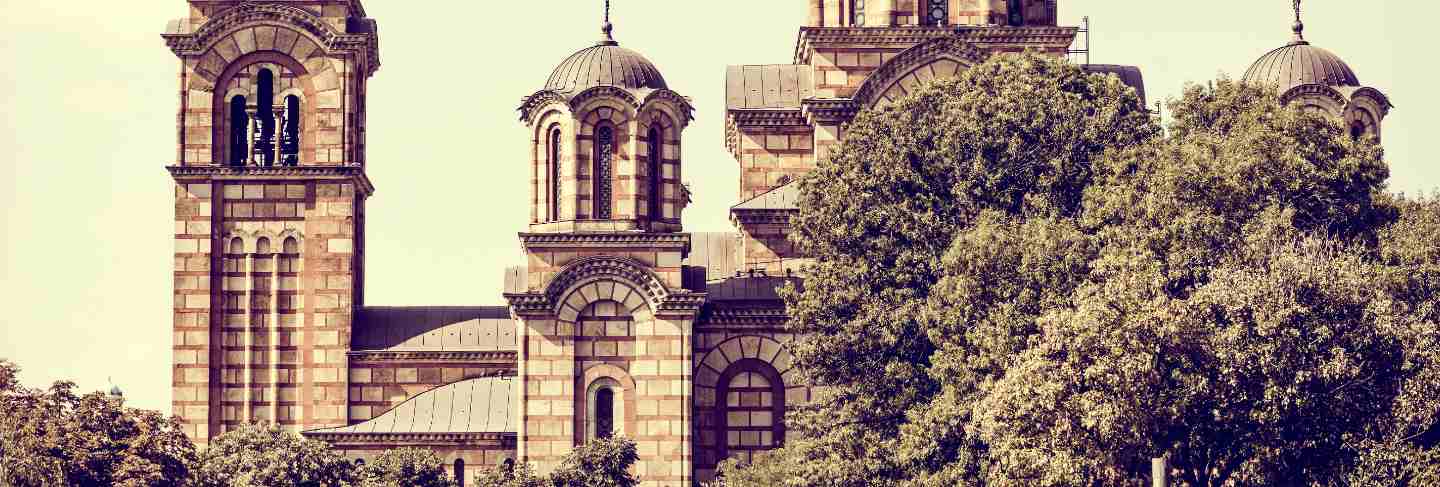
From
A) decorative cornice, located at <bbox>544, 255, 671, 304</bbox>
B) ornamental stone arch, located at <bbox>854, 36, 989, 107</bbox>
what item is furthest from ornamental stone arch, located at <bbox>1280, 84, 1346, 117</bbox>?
decorative cornice, located at <bbox>544, 255, 671, 304</bbox>

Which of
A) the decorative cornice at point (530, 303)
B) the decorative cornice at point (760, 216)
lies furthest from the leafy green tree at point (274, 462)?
the decorative cornice at point (760, 216)

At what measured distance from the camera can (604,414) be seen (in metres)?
71.1

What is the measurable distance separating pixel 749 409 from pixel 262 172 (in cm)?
1159

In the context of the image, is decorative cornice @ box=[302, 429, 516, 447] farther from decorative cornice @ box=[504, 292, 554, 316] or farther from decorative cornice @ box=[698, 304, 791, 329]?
decorative cornice @ box=[698, 304, 791, 329]

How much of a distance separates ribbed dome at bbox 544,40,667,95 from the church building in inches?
2.8

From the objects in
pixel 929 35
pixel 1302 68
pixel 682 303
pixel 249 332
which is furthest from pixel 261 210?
pixel 1302 68

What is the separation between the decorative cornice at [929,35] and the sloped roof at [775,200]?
2889 millimetres

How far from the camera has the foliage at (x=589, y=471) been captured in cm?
6762

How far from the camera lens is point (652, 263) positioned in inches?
2793

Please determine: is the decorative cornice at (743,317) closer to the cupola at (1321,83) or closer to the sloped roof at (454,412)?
the sloped roof at (454,412)

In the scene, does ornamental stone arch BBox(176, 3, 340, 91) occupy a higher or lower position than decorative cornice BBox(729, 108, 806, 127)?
higher

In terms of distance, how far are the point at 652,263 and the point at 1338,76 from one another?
55.0 ft

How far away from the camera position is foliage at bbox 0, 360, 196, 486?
58969mm

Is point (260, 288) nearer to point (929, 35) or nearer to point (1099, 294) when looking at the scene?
point (929, 35)
